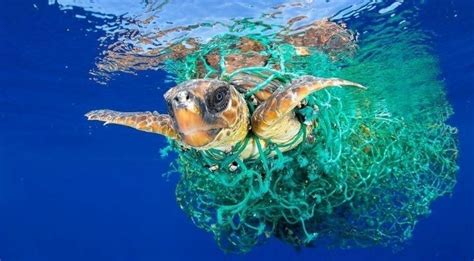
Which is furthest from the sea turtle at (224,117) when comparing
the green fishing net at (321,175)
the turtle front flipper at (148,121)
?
the green fishing net at (321,175)

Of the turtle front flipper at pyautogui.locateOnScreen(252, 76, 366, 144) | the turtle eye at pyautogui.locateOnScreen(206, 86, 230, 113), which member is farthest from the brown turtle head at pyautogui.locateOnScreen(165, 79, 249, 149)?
the turtle front flipper at pyautogui.locateOnScreen(252, 76, 366, 144)

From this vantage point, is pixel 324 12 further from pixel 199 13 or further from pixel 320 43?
pixel 199 13

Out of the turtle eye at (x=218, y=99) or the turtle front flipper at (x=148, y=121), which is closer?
the turtle eye at (x=218, y=99)

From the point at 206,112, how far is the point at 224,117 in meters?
0.20

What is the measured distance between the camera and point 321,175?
5.18 m

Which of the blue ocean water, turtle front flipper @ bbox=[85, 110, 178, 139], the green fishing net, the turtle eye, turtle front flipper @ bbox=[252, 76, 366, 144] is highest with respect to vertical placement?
the blue ocean water

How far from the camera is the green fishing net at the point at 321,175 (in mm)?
4500

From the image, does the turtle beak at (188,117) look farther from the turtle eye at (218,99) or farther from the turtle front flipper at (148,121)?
the turtle front flipper at (148,121)

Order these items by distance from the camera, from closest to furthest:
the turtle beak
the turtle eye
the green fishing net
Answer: the turtle beak
the turtle eye
the green fishing net

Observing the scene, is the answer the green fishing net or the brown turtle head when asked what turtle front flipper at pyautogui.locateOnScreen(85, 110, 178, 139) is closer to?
the green fishing net

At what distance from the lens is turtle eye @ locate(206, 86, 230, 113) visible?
11.0 feet

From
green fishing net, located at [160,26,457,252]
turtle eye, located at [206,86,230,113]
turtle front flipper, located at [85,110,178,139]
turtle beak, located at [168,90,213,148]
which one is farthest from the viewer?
green fishing net, located at [160,26,457,252]

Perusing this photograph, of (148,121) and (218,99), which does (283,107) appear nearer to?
(218,99)

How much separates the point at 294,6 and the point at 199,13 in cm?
164
